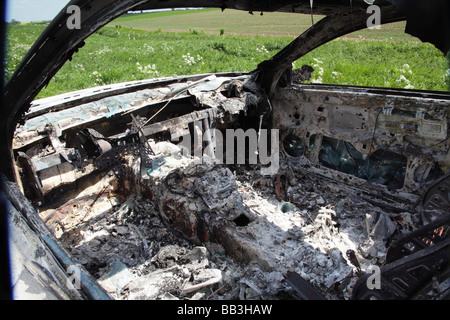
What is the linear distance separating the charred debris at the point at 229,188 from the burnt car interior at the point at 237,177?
2cm

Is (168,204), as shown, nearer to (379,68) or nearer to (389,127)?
(389,127)

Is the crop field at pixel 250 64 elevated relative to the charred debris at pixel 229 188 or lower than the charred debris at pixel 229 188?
elevated

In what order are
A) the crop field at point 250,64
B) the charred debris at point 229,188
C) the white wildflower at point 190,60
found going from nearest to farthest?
the charred debris at point 229,188 → the crop field at point 250,64 → the white wildflower at point 190,60

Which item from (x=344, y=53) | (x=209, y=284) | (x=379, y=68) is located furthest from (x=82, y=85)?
(x=344, y=53)

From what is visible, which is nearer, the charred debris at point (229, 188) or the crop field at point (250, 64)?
the charred debris at point (229, 188)

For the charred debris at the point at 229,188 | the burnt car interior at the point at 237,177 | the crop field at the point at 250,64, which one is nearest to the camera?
the burnt car interior at the point at 237,177

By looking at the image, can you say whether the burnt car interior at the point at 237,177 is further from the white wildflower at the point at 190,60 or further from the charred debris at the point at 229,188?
the white wildflower at the point at 190,60

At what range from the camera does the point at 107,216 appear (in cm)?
361

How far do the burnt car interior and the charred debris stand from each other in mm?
15

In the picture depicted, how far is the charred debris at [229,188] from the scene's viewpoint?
108 inches

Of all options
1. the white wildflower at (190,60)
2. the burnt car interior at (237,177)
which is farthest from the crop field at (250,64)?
the burnt car interior at (237,177)

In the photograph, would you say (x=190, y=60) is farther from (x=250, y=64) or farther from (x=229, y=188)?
(x=229, y=188)

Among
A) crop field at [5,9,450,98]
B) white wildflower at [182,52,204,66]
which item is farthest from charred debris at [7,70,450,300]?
white wildflower at [182,52,204,66]

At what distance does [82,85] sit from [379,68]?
33.3ft
